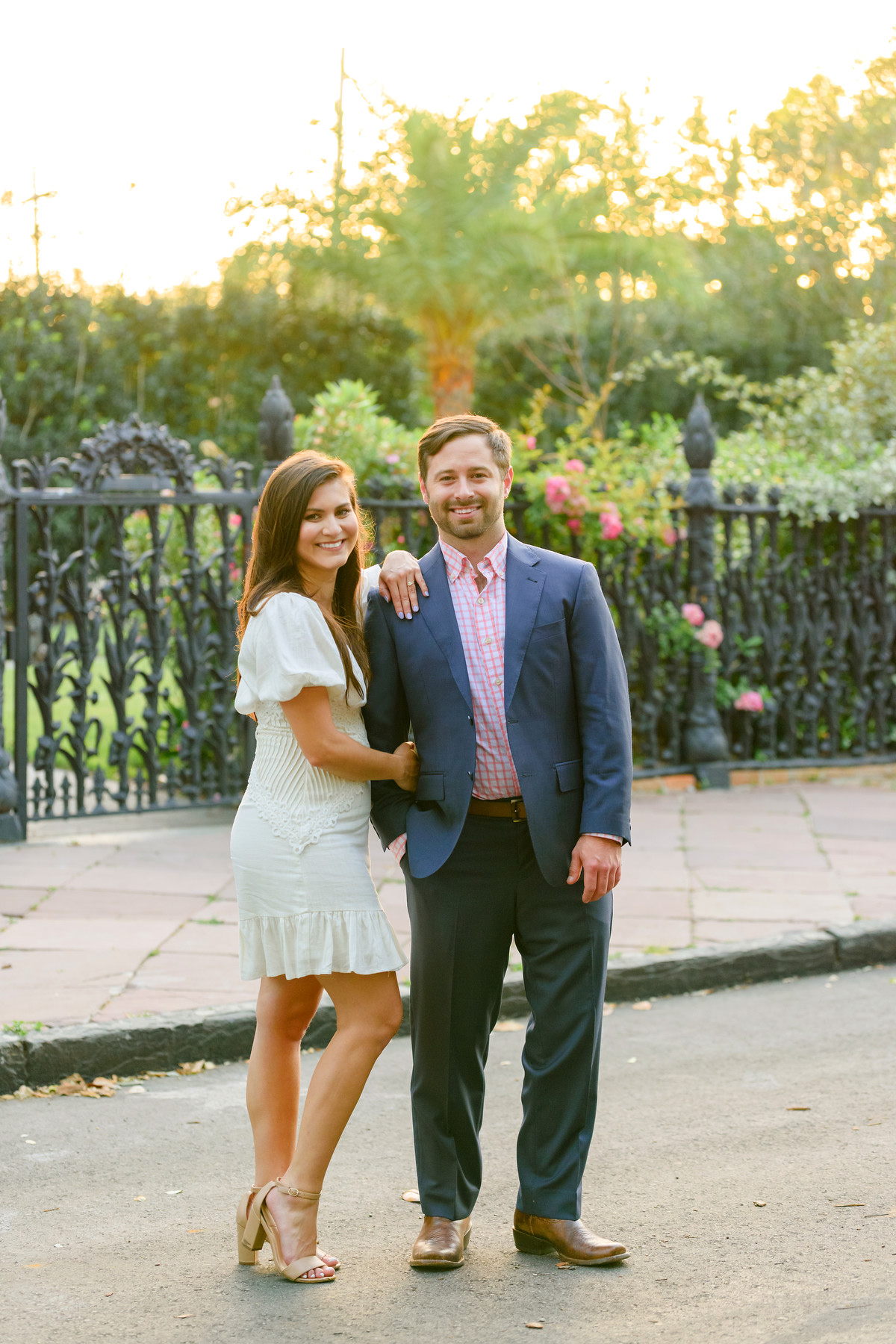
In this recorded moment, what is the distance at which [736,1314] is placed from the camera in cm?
291

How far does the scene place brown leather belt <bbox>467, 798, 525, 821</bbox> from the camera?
10.5ft

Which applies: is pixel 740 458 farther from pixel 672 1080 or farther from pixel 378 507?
pixel 672 1080

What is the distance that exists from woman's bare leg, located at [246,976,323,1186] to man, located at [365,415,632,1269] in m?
0.28

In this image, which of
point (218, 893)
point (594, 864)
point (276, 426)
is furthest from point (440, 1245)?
point (276, 426)

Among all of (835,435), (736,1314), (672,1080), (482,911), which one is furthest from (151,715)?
(835,435)

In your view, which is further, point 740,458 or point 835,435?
point 835,435

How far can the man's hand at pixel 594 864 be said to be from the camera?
311 centimetres

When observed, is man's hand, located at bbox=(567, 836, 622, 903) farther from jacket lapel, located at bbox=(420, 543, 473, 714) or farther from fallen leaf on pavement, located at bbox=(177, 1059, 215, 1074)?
fallen leaf on pavement, located at bbox=(177, 1059, 215, 1074)

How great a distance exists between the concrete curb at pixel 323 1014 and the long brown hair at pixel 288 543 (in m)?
1.99

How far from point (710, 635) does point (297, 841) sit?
6.85 meters

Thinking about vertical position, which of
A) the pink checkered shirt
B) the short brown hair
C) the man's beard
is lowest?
the pink checkered shirt

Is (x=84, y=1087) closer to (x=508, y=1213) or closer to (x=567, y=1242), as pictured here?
(x=508, y=1213)

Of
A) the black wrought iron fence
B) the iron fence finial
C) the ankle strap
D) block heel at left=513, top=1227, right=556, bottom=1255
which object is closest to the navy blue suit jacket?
the ankle strap

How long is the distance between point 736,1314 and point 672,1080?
5.37 ft
